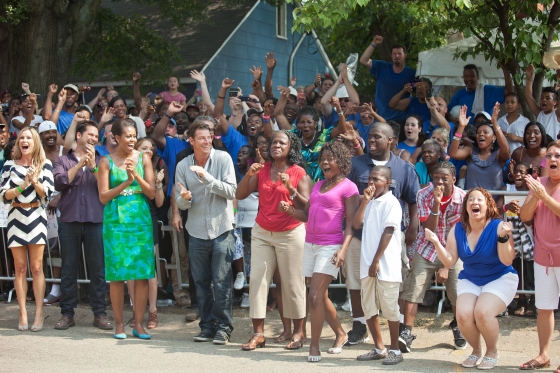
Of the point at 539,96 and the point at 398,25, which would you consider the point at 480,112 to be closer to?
the point at 539,96

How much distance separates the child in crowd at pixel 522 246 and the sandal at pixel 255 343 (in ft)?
9.58

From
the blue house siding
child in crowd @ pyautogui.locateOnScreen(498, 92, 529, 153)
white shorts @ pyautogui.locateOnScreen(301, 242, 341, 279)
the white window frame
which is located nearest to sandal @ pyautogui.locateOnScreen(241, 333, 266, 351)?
white shorts @ pyautogui.locateOnScreen(301, 242, 341, 279)

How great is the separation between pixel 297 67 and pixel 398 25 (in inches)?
316

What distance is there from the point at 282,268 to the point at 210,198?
1.08 m

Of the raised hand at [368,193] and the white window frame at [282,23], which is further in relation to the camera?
the white window frame at [282,23]

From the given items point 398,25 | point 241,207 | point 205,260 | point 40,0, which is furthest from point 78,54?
point 205,260

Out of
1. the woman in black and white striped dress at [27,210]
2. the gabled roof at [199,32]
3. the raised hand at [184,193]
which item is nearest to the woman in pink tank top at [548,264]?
the raised hand at [184,193]

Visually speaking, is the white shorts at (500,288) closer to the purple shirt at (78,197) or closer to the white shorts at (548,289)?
the white shorts at (548,289)

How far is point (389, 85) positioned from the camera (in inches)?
458

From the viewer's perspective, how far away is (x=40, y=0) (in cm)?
1363

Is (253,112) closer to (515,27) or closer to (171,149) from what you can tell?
(171,149)

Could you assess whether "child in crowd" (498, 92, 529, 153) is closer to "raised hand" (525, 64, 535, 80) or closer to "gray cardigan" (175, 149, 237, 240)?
"raised hand" (525, 64, 535, 80)

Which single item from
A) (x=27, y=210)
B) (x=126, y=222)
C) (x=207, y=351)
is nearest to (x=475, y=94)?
(x=126, y=222)

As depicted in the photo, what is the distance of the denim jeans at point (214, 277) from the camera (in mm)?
7934
